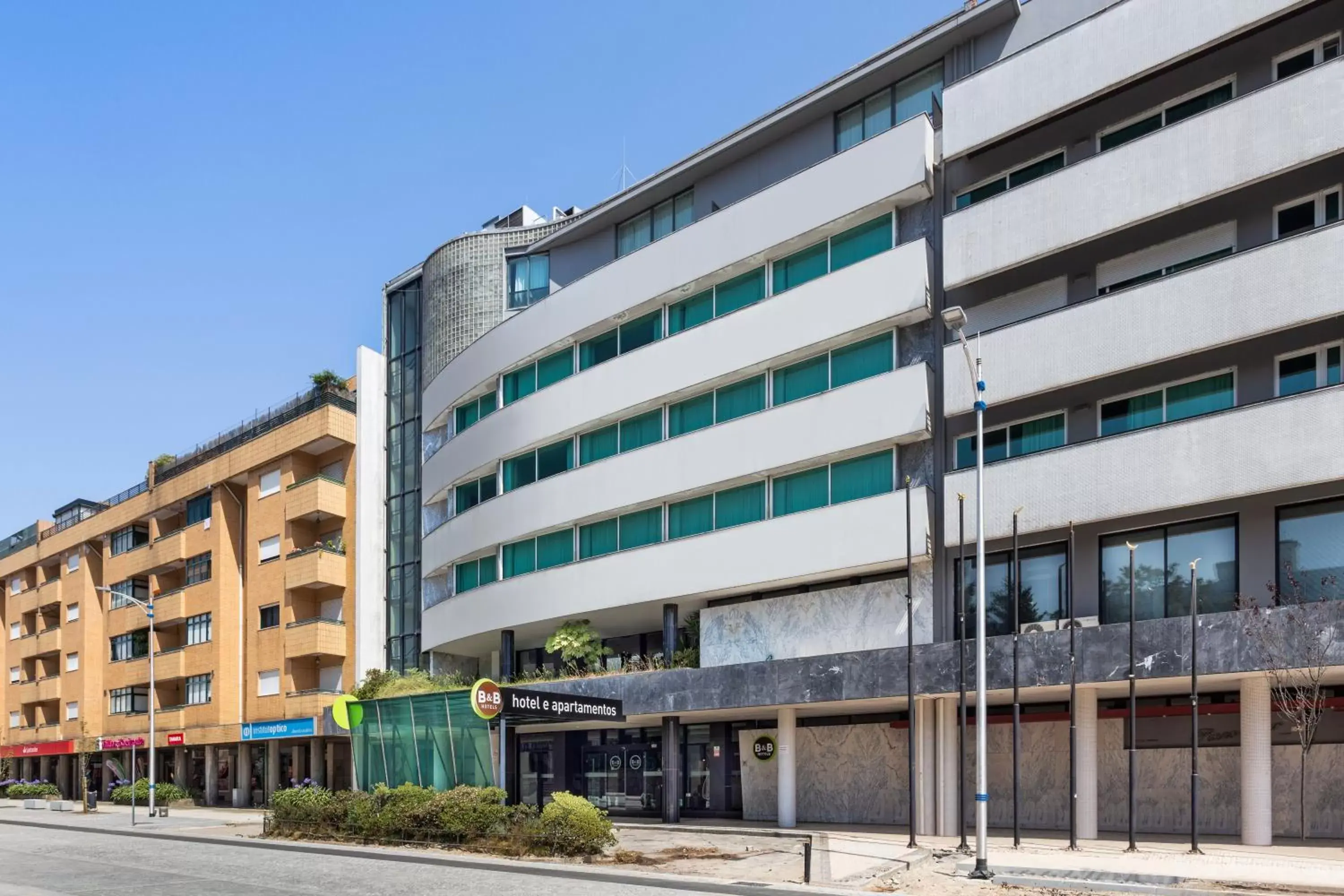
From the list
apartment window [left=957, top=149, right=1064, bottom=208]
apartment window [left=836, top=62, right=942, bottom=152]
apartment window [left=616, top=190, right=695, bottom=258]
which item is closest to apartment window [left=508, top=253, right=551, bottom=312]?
apartment window [left=616, top=190, right=695, bottom=258]

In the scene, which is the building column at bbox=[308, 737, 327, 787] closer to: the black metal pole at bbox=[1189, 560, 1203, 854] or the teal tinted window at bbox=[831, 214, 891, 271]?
the teal tinted window at bbox=[831, 214, 891, 271]

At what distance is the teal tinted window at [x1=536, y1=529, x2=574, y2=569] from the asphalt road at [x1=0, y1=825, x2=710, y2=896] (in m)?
14.8

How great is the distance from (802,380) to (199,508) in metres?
44.7

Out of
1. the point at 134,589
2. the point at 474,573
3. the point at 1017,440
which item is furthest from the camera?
the point at 134,589

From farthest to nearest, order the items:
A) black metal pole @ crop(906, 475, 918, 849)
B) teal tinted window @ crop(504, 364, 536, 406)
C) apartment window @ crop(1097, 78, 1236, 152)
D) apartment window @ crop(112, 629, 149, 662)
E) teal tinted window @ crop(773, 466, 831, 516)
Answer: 1. apartment window @ crop(112, 629, 149, 662)
2. teal tinted window @ crop(504, 364, 536, 406)
3. teal tinted window @ crop(773, 466, 831, 516)
4. apartment window @ crop(1097, 78, 1236, 152)
5. black metal pole @ crop(906, 475, 918, 849)

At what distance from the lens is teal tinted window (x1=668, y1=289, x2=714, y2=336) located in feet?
134

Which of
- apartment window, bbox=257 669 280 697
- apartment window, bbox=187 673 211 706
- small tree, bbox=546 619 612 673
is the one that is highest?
small tree, bbox=546 619 612 673

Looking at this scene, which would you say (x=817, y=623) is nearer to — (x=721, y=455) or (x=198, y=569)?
(x=721, y=455)

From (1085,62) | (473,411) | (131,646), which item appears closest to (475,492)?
(473,411)

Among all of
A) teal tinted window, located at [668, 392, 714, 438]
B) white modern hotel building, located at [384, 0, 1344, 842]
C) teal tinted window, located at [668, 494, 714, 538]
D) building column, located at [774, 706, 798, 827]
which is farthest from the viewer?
teal tinted window, located at [668, 392, 714, 438]

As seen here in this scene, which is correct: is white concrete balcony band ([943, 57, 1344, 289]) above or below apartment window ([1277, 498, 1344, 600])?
above

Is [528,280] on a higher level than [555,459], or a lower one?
higher

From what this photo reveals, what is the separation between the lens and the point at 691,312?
41.6 m

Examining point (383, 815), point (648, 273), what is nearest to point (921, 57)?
point (648, 273)
